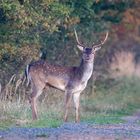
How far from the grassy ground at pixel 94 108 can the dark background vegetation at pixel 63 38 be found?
47mm

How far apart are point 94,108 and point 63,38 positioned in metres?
3.10

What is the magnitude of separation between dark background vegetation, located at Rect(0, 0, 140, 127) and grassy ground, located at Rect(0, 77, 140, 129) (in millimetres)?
47

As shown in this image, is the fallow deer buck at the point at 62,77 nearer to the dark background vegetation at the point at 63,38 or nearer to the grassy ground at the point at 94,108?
the grassy ground at the point at 94,108

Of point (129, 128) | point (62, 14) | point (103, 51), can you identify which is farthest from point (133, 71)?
point (129, 128)

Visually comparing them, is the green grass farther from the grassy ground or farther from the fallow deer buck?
the fallow deer buck

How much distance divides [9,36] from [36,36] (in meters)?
1.10

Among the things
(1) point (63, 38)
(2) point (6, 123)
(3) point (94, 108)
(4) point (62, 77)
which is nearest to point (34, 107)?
(4) point (62, 77)

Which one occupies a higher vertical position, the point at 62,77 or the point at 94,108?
the point at 62,77

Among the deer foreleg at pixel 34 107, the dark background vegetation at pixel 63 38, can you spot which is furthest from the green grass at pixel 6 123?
the dark background vegetation at pixel 63 38

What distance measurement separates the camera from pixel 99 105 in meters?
22.8

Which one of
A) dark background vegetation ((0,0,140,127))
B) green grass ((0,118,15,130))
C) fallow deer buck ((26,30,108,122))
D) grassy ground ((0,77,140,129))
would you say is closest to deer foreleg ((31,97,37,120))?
fallow deer buck ((26,30,108,122))

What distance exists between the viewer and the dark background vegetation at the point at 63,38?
2014cm

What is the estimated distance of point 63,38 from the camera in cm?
2420

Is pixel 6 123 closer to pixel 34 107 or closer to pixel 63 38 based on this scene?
pixel 34 107
